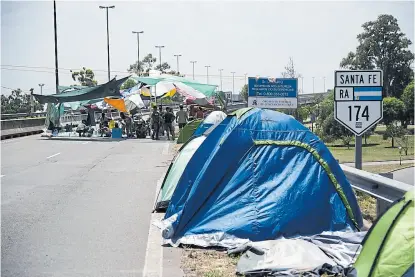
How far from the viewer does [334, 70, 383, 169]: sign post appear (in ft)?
31.6

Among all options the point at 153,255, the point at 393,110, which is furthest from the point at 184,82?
the point at 393,110

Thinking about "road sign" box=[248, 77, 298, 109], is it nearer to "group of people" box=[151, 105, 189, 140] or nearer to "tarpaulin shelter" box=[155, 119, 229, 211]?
"tarpaulin shelter" box=[155, 119, 229, 211]

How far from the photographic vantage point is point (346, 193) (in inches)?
300

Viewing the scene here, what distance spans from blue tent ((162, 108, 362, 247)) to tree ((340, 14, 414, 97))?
81174 millimetres

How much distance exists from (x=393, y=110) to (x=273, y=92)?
213ft

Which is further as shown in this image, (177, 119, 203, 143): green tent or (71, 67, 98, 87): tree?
(71, 67, 98, 87): tree

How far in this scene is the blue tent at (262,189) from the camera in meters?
7.30

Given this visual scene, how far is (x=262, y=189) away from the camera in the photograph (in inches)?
299

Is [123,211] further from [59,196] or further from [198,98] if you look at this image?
[198,98]

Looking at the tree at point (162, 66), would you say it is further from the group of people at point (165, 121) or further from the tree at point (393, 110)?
Result: the group of people at point (165, 121)

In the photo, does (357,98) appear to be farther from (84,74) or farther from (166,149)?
(84,74)

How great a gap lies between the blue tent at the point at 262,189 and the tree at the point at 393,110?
7036cm

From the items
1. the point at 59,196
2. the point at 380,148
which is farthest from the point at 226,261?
the point at 380,148

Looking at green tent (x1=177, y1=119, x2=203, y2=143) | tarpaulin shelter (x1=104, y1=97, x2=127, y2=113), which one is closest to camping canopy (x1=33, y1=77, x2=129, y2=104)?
tarpaulin shelter (x1=104, y1=97, x2=127, y2=113)
